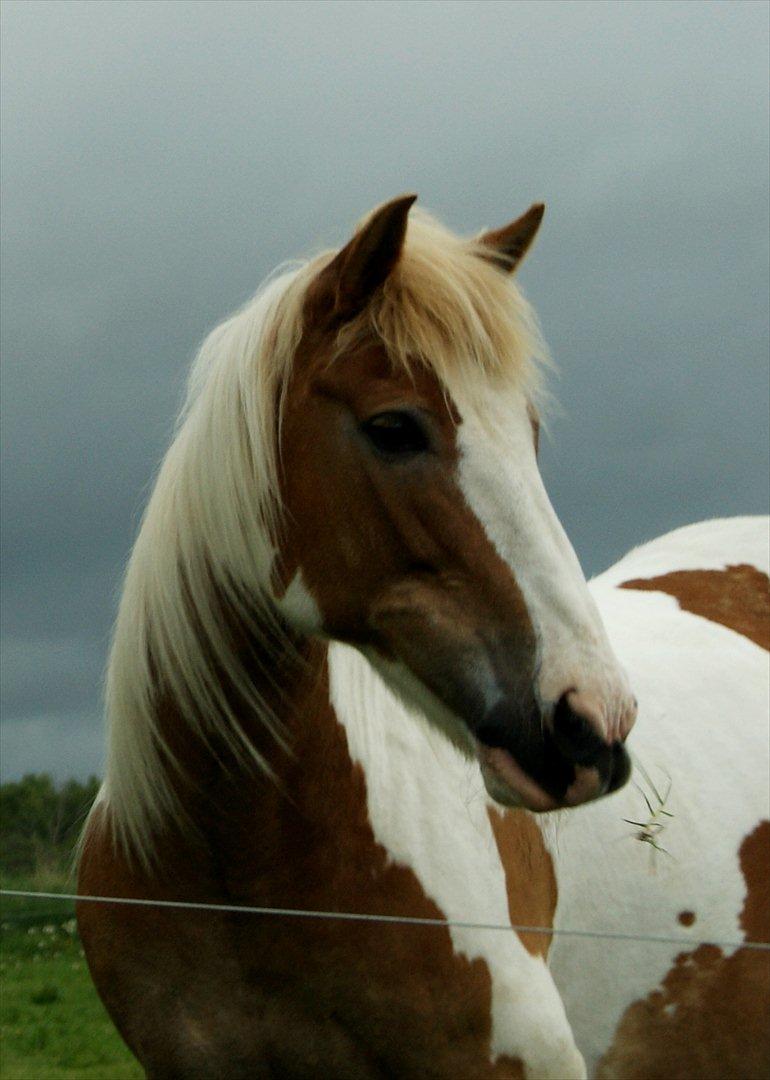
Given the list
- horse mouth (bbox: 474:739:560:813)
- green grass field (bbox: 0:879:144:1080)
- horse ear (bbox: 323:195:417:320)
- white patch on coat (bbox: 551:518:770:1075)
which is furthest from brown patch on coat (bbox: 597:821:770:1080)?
green grass field (bbox: 0:879:144:1080)

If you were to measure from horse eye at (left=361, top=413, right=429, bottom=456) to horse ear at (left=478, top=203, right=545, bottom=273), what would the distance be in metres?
0.69

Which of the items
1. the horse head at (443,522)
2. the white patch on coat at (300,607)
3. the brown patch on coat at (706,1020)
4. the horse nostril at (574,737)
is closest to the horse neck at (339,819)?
the white patch on coat at (300,607)

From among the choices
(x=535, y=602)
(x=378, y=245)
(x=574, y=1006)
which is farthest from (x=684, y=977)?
(x=378, y=245)

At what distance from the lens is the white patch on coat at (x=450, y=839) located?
114 inches

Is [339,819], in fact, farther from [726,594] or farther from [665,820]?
[726,594]

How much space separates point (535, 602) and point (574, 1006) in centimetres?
161

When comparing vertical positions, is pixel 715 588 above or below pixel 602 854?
above

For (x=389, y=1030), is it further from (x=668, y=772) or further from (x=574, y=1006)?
(x=668, y=772)

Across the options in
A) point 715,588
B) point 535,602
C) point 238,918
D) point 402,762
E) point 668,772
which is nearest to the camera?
point 535,602

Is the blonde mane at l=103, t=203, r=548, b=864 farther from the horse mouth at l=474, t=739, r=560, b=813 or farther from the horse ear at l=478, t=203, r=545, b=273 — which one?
the horse mouth at l=474, t=739, r=560, b=813

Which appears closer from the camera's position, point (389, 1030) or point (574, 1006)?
point (389, 1030)

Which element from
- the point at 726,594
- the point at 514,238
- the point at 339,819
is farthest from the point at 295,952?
the point at 726,594

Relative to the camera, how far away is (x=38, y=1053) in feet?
21.6

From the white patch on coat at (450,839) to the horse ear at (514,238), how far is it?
993 mm
